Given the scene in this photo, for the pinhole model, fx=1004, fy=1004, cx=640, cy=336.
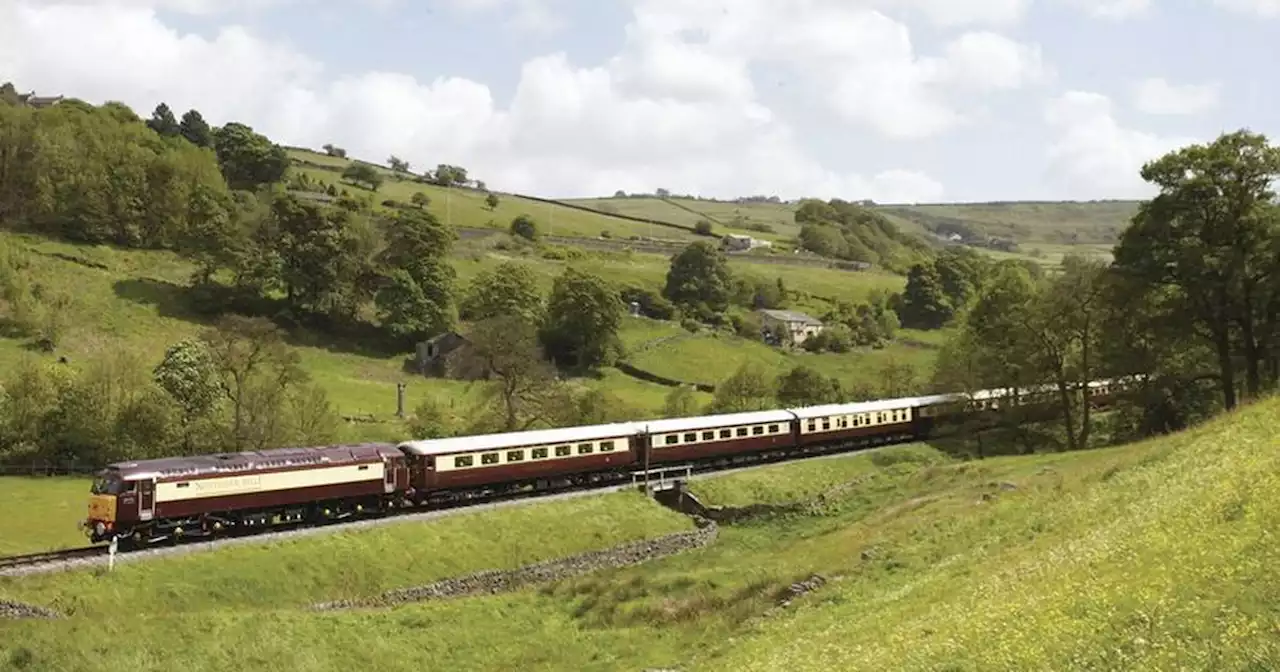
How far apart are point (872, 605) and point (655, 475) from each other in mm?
27940

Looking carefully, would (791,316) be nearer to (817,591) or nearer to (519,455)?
(519,455)

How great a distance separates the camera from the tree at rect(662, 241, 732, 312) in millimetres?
111875

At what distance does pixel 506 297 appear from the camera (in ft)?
286

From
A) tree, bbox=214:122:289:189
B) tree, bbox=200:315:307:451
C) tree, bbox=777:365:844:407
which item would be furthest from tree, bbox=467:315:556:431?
tree, bbox=214:122:289:189

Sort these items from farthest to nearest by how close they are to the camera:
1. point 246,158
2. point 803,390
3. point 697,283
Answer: point 246,158 → point 697,283 → point 803,390

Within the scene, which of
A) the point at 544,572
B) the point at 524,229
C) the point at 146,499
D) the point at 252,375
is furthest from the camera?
the point at 524,229

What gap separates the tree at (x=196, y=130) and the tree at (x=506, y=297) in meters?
57.3

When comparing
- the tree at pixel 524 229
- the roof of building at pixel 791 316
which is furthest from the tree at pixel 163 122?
the roof of building at pixel 791 316

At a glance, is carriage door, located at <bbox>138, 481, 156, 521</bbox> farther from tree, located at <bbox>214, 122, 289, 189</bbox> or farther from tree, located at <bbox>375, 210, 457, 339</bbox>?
tree, located at <bbox>214, 122, 289, 189</bbox>

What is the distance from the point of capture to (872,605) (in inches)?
875

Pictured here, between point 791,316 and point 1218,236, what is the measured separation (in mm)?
67913

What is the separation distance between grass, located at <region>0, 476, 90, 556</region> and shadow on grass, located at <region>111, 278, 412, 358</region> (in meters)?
31.1

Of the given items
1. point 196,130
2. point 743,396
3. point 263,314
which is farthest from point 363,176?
point 743,396

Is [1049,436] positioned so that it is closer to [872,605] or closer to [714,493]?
[714,493]
